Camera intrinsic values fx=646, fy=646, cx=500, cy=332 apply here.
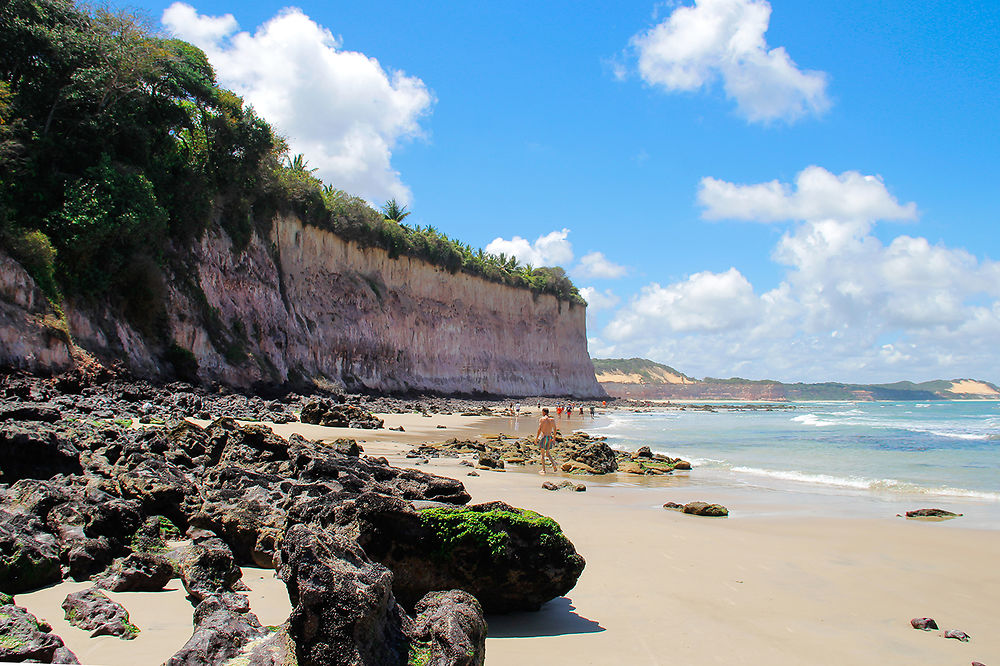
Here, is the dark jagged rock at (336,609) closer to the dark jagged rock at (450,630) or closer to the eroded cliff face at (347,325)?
the dark jagged rock at (450,630)

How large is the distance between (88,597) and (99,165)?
20305 mm

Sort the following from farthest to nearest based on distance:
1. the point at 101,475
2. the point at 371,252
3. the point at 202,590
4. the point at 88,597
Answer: the point at 371,252 < the point at 101,475 < the point at 202,590 < the point at 88,597

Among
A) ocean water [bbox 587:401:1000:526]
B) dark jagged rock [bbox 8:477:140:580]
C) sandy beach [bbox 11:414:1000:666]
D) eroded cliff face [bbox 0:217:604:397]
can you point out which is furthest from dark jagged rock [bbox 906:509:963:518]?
eroded cliff face [bbox 0:217:604:397]

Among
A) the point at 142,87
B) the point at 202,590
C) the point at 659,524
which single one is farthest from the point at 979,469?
the point at 142,87

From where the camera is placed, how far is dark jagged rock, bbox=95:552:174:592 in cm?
369

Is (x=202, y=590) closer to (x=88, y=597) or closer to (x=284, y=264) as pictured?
(x=88, y=597)

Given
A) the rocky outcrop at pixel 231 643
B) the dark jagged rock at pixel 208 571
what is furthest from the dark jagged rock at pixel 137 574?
the rocky outcrop at pixel 231 643

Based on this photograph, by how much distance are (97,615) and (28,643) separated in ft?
1.99

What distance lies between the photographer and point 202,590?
3.52 meters

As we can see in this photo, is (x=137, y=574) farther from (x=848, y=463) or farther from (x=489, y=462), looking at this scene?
(x=848, y=463)

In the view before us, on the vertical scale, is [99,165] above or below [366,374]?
above

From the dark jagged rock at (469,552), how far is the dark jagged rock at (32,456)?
351cm

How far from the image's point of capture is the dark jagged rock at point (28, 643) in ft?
8.04

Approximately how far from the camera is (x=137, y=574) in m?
3.72
